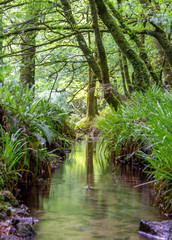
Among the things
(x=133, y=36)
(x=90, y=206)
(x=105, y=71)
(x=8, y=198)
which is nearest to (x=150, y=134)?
(x=90, y=206)

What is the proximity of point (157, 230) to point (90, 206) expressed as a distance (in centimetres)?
92

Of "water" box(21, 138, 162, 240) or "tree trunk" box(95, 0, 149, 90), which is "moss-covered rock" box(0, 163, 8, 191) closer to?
"water" box(21, 138, 162, 240)

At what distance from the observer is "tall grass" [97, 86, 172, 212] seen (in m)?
2.60

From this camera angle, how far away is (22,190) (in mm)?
3346

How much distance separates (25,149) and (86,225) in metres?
1.44

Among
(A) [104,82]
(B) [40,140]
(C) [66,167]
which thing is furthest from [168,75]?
(B) [40,140]

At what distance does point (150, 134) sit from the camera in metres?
4.00

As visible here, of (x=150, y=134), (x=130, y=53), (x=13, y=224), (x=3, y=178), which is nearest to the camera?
(x=13, y=224)

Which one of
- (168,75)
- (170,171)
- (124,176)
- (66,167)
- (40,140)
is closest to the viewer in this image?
(170,171)

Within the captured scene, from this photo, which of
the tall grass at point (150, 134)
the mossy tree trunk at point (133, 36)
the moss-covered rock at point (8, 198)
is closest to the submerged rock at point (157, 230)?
the tall grass at point (150, 134)

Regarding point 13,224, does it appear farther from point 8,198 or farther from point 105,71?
point 105,71

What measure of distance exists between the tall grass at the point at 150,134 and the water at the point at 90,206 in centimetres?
31

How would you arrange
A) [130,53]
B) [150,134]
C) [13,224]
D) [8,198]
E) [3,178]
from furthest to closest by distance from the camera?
[130,53] → [150,134] → [3,178] → [8,198] → [13,224]

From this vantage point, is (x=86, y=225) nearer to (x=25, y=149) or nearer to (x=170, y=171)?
(x=170, y=171)
